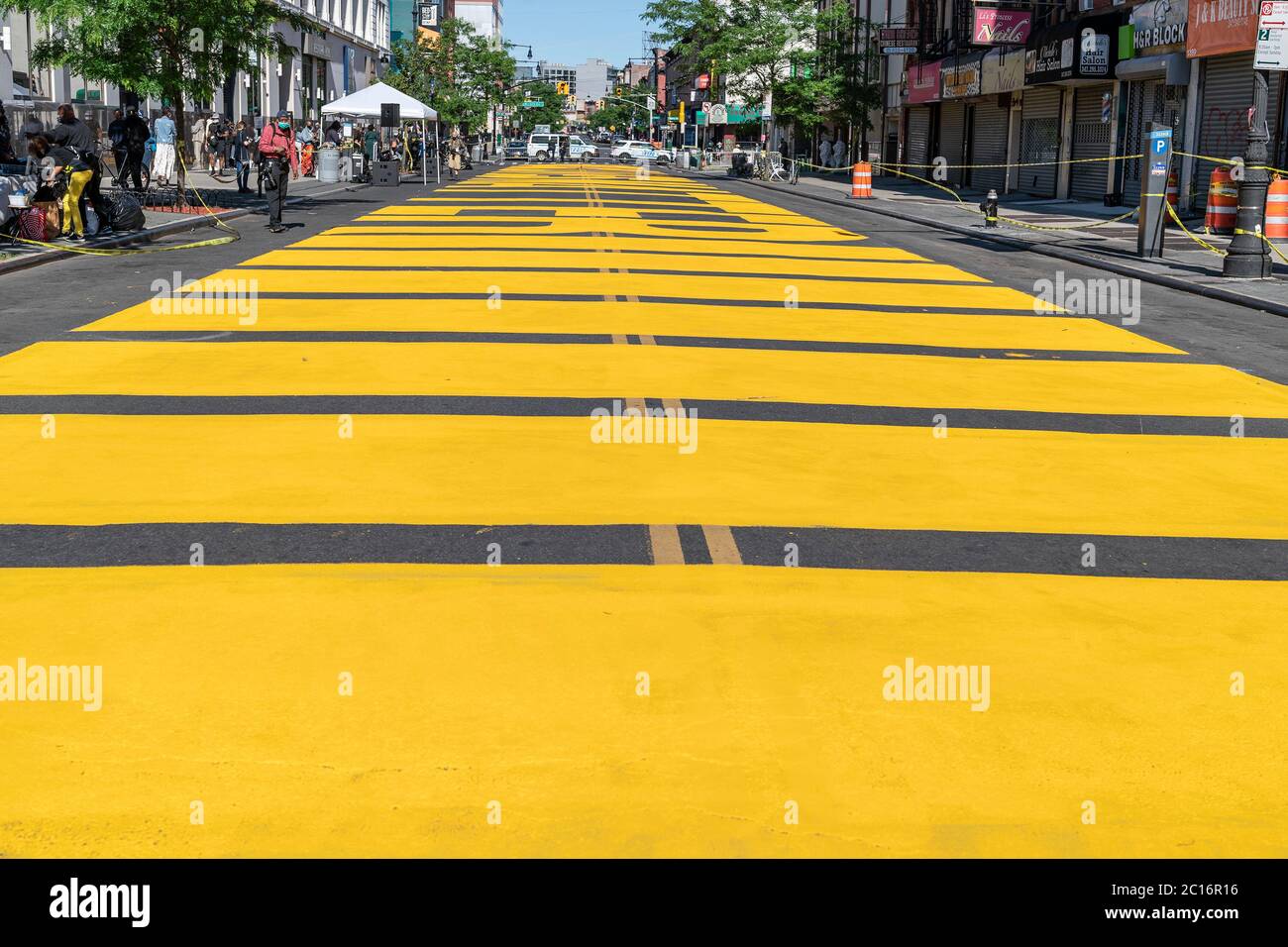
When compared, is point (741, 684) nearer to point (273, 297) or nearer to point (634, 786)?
point (634, 786)

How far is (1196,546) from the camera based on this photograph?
22.4ft

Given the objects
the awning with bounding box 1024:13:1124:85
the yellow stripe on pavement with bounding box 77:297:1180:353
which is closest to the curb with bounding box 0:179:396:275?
the yellow stripe on pavement with bounding box 77:297:1180:353

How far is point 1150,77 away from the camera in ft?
116

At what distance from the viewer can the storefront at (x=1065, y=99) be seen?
36.8m

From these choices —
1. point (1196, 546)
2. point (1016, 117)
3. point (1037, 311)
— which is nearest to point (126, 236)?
point (1037, 311)

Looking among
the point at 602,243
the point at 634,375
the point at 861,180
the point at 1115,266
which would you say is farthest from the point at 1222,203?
the point at 861,180

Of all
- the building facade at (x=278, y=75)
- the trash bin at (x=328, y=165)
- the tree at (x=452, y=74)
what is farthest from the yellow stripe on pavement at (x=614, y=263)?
the tree at (x=452, y=74)

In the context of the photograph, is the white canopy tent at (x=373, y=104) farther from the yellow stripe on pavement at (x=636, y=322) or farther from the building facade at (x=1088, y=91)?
the yellow stripe on pavement at (x=636, y=322)

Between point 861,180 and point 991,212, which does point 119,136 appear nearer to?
point 991,212

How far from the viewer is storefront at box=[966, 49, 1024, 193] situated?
43.8m

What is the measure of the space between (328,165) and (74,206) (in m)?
25.1

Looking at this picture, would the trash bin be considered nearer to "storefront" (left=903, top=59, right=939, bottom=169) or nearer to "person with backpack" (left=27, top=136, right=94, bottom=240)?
"storefront" (left=903, top=59, right=939, bottom=169)
